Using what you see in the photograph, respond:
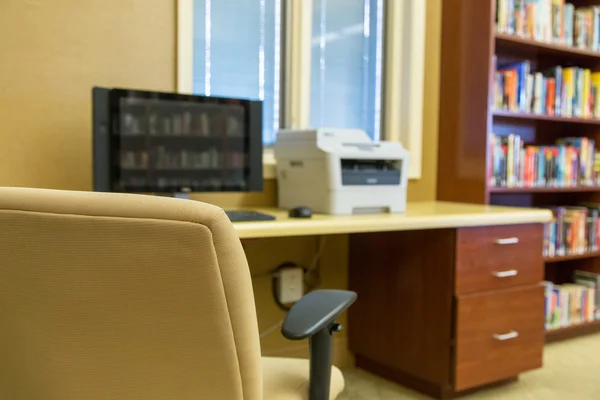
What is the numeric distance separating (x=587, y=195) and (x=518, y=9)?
1.22 m

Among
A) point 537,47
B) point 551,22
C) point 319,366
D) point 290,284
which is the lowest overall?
point 290,284

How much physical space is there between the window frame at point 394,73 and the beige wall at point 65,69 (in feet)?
1.94

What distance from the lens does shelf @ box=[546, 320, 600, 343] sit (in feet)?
Result: 10.0

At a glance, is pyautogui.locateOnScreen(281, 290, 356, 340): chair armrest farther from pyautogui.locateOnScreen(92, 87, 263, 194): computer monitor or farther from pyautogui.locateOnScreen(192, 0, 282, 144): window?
pyautogui.locateOnScreen(192, 0, 282, 144): window

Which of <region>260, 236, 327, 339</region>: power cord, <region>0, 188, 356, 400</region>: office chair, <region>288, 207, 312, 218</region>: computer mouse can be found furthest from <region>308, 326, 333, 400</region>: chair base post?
<region>260, 236, 327, 339</region>: power cord

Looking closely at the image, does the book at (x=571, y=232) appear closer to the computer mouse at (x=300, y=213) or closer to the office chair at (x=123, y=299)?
the computer mouse at (x=300, y=213)

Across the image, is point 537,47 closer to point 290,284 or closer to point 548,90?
point 548,90

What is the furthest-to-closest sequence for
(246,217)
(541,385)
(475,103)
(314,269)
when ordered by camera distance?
(475,103) < (314,269) < (541,385) < (246,217)

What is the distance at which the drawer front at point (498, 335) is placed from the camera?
Answer: 217 centimetres

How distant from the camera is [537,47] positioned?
3.04 metres

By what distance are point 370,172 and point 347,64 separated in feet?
3.08

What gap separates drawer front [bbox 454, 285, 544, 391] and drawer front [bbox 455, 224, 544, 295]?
4cm

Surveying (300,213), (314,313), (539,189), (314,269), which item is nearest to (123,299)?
(314,313)

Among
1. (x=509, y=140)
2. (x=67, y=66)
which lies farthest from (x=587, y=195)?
(x=67, y=66)
